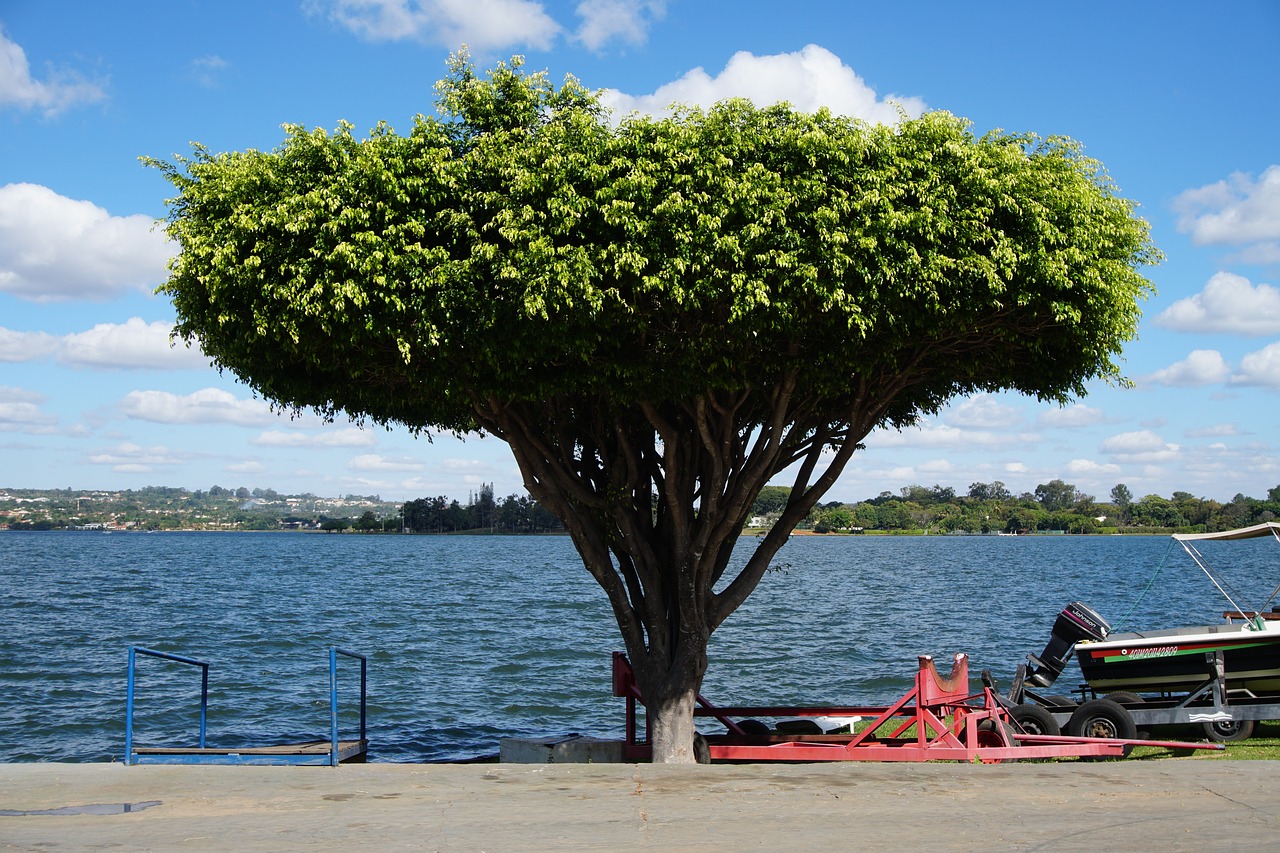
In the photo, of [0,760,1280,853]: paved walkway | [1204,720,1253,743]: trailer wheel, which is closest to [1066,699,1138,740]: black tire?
[1204,720,1253,743]: trailer wheel

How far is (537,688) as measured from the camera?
2905 centimetres

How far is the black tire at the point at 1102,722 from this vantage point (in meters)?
15.3

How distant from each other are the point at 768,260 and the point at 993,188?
282 centimetres

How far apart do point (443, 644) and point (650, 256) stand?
29.1m

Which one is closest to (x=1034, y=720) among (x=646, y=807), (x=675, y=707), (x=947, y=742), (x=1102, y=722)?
(x=1102, y=722)

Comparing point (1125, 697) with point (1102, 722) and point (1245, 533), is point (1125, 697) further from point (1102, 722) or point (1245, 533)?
point (1245, 533)

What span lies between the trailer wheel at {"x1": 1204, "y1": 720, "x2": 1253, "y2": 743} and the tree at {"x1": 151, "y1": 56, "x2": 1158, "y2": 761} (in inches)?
212

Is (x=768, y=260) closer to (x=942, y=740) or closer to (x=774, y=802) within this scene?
(x=774, y=802)

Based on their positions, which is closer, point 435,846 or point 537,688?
point 435,846

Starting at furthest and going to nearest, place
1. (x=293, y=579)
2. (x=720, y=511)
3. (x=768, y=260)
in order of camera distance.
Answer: (x=293, y=579)
(x=720, y=511)
(x=768, y=260)

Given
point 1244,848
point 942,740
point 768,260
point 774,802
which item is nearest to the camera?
point 1244,848

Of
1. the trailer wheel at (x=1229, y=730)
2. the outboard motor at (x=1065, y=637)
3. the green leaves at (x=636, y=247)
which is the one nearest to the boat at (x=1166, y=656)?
the outboard motor at (x=1065, y=637)

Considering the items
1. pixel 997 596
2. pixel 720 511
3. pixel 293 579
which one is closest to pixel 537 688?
pixel 720 511

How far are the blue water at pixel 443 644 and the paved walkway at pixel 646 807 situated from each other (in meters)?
7.33
